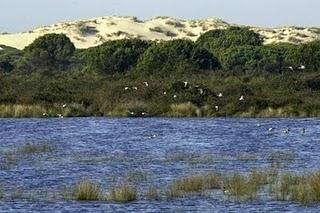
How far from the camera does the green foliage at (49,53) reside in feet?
359

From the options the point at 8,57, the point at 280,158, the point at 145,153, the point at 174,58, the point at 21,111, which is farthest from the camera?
the point at 8,57

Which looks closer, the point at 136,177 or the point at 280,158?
the point at 136,177

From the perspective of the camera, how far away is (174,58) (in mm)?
91750

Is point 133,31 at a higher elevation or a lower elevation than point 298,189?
lower

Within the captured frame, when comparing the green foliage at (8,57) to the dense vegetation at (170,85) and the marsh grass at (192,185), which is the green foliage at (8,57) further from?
the marsh grass at (192,185)

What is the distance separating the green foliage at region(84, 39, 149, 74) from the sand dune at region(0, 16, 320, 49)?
52.2 m

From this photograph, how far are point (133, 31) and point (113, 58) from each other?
6497 cm

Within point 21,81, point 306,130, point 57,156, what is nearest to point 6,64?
point 21,81

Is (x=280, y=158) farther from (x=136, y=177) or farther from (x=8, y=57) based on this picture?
(x=8, y=57)

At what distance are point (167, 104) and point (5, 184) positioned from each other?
3521 cm

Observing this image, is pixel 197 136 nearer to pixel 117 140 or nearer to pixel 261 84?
pixel 117 140

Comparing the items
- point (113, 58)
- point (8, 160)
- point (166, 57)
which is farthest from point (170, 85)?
point (8, 160)

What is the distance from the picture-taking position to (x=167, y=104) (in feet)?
206

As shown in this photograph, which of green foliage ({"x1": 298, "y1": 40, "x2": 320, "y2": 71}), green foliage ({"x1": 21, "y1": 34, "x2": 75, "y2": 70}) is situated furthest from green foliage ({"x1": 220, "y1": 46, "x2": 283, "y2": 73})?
green foliage ({"x1": 21, "y1": 34, "x2": 75, "y2": 70})
